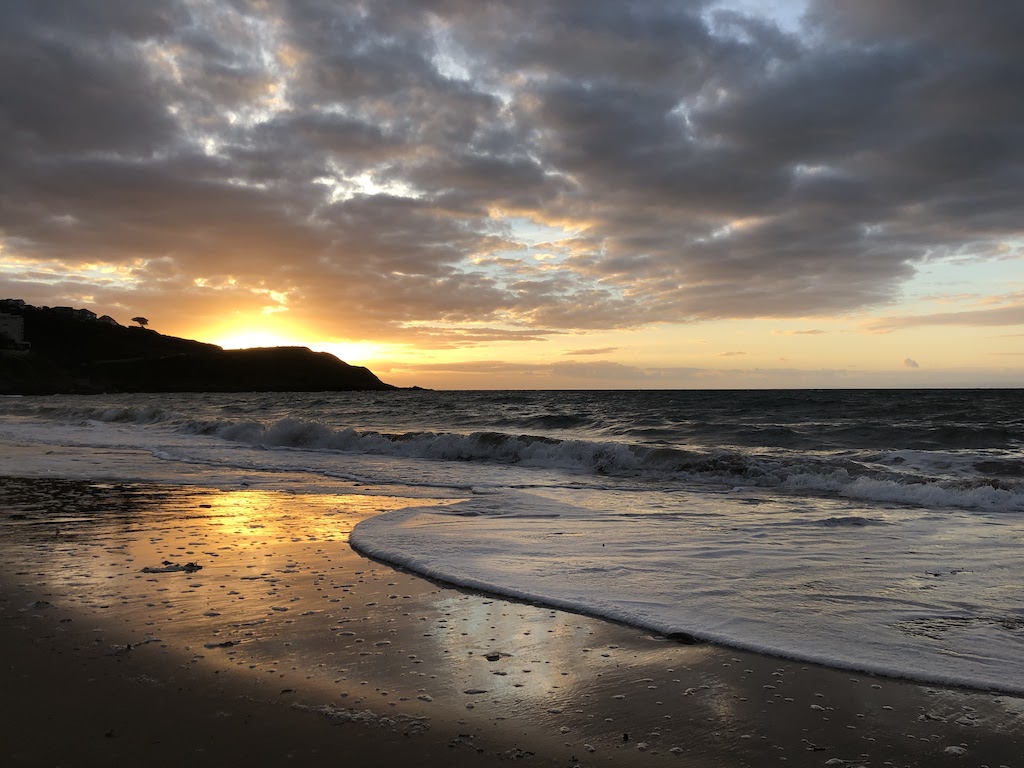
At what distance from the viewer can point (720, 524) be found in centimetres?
936

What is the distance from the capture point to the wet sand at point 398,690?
Answer: 3.06m

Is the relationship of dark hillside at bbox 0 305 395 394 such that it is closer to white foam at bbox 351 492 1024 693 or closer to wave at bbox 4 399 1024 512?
wave at bbox 4 399 1024 512

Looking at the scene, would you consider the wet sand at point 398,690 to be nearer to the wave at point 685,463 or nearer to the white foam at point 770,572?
the white foam at point 770,572

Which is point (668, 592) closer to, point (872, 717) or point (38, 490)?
point (872, 717)

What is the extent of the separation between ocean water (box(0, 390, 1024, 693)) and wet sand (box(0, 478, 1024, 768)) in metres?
0.52

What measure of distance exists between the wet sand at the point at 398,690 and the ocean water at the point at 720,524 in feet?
1.72

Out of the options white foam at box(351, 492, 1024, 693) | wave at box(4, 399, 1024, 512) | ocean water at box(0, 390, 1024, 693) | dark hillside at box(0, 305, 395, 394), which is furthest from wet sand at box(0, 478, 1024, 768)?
dark hillside at box(0, 305, 395, 394)

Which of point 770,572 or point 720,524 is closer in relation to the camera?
point 770,572

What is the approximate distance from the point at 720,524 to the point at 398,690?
6618 mm

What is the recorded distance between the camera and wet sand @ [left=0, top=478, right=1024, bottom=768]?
10.1 feet

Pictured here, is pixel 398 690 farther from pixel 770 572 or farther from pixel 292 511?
pixel 292 511

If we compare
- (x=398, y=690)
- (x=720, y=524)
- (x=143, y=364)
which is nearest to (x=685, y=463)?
(x=720, y=524)

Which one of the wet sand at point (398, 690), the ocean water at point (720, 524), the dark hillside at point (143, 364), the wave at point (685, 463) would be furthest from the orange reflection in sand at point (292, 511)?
the dark hillside at point (143, 364)

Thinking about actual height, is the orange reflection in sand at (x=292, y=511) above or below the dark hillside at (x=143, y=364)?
below
